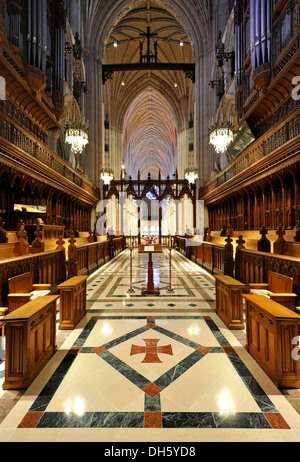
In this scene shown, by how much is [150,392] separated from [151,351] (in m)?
0.67

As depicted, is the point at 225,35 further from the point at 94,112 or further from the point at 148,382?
the point at 148,382

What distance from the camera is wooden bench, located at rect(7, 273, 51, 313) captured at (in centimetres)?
294

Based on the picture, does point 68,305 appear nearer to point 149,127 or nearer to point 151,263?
point 151,263

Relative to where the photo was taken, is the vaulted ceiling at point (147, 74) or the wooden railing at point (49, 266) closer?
the wooden railing at point (49, 266)

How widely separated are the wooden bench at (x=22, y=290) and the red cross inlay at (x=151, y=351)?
1.48 meters

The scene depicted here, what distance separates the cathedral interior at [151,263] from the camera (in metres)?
1.74

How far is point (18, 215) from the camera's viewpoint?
7484 millimetres

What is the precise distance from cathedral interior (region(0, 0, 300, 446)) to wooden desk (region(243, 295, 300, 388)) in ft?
0.05

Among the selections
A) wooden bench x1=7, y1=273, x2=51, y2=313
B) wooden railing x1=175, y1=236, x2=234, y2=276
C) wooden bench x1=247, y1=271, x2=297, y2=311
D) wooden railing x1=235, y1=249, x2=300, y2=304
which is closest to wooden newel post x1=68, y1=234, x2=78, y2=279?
wooden bench x1=7, y1=273, x2=51, y2=313

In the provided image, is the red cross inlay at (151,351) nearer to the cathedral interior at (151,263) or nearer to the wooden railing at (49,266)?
the cathedral interior at (151,263)

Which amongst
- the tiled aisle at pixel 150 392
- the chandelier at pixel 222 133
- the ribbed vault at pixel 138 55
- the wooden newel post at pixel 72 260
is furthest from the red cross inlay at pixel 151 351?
the ribbed vault at pixel 138 55

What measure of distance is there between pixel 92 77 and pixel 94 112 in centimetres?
231

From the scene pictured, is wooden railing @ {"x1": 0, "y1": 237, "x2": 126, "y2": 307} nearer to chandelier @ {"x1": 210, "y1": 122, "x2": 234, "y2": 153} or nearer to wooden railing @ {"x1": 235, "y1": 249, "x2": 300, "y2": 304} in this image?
wooden railing @ {"x1": 235, "y1": 249, "x2": 300, "y2": 304}
